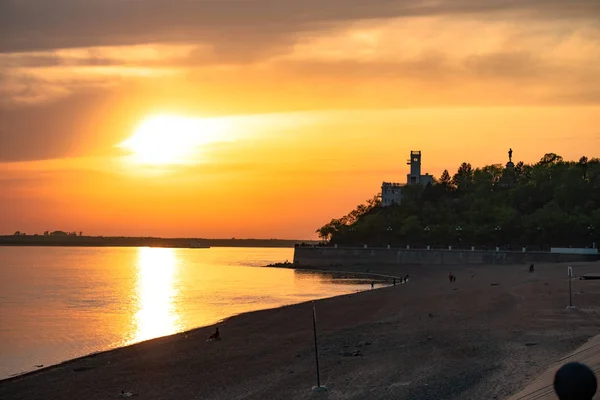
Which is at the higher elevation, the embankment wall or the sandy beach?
the embankment wall

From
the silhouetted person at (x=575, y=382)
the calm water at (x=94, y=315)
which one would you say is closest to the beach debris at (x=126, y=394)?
the calm water at (x=94, y=315)

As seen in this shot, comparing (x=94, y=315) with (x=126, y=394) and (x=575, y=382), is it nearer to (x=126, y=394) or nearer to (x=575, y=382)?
(x=126, y=394)

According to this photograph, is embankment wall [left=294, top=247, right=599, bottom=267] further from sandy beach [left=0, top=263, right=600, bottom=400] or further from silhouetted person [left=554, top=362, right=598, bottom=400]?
silhouetted person [left=554, top=362, right=598, bottom=400]

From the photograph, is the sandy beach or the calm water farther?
the calm water

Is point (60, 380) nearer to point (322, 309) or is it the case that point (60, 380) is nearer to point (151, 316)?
point (322, 309)

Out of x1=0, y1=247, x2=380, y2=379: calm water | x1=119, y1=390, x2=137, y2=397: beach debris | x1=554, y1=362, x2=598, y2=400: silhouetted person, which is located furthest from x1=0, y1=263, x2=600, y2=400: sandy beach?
x1=554, y1=362, x2=598, y2=400: silhouetted person

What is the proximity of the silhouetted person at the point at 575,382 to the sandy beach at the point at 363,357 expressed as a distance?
15.3m

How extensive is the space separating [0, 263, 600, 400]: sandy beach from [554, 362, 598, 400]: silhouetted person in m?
15.3

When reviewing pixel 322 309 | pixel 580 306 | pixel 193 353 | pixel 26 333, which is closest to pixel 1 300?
pixel 26 333

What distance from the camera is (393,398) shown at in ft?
69.8

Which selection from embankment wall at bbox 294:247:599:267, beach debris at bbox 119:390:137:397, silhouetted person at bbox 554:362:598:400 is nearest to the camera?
silhouetted person at bbox 554:362:598:400

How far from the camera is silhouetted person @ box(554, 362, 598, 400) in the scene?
4992 mm

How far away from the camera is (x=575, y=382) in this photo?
16.5 feet

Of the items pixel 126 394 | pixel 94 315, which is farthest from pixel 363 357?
pixel 94 315
